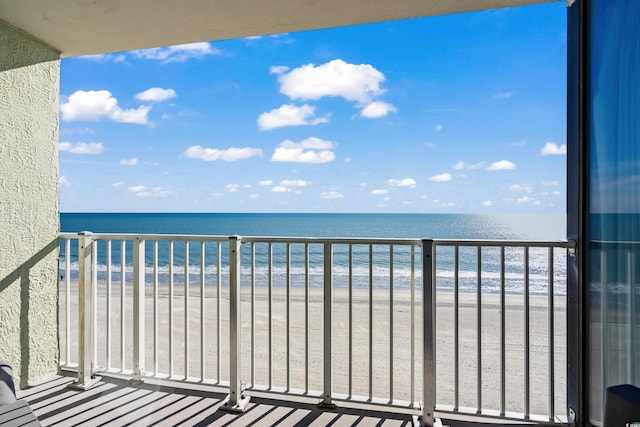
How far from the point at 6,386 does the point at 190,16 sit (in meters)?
2.06

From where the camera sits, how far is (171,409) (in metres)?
2.23

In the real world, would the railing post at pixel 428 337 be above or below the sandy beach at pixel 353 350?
above

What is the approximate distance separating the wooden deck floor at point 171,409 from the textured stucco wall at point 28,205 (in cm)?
30

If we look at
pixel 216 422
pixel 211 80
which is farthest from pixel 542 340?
pixel 211 80

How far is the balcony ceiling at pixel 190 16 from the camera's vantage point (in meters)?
2.17

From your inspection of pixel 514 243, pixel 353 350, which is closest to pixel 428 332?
pixel 514 243

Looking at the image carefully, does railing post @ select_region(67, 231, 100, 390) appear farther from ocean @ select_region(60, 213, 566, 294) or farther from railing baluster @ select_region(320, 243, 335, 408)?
ocean @ select_region(60, 213, 566, 294)

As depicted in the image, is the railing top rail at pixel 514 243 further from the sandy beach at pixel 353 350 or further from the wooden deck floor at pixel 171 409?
the wooden deck floor at pixel 171 409

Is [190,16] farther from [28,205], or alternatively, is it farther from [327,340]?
[327,340]

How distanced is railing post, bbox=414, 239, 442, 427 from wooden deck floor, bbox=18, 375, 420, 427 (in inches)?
5.4

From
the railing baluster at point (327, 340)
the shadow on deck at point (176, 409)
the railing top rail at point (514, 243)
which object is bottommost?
the shadow on deck at point (176, 409)

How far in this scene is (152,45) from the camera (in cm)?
272

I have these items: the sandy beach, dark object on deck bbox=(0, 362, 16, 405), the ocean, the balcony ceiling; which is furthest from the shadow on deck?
the ocean

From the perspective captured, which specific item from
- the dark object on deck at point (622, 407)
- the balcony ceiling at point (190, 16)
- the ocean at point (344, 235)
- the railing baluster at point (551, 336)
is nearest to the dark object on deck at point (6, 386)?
the dark object on deck at point (622, 407)
